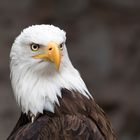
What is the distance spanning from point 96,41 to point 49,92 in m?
3.58

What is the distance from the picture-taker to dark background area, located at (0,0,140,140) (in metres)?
8.02

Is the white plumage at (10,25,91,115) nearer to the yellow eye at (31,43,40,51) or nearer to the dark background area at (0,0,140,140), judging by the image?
the yellow eye at (31,43,40,51)

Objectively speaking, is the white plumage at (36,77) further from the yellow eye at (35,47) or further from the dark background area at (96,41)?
the dark background area at (96,41)

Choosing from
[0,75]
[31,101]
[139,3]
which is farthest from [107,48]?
[31,101]

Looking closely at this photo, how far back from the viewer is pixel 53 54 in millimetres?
4445

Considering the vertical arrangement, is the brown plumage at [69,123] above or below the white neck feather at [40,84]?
below

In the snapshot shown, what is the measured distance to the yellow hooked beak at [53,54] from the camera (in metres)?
4.43

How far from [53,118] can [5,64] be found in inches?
141

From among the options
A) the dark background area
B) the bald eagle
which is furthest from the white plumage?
the dark background area

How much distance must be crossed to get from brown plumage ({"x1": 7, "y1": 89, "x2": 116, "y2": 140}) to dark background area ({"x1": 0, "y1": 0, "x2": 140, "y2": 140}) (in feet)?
10.9

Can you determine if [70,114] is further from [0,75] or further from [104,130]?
[0,75]

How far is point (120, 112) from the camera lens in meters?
7.97

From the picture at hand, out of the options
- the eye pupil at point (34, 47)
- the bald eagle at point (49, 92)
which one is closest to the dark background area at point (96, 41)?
the bald eagle at point (49, 92)

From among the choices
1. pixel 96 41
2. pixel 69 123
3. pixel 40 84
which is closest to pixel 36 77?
pixel 40 84
